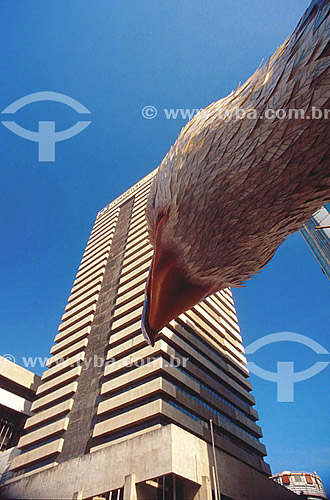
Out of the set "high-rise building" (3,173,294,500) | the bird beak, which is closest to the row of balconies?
"high-rise building" (3,173,294,500)

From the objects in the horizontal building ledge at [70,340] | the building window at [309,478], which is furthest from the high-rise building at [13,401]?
the building window at [309,478]

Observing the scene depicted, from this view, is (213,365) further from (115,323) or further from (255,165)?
(255,165)

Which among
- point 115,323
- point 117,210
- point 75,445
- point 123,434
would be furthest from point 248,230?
point 117,210

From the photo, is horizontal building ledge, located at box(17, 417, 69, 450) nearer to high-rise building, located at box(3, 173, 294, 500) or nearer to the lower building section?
high-rise building, located at box(3, 173, 294, 500)

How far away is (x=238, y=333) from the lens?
35562 millimetres

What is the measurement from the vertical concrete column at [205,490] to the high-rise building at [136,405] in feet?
0.19

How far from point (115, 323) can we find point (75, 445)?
9.73m

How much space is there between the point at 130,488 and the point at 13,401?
759 inches

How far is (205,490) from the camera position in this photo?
14.0m

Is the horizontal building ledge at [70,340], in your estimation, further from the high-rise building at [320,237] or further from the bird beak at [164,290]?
the bird beak at [164,290]

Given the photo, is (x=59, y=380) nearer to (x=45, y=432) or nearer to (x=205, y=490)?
(x=45, y=432)

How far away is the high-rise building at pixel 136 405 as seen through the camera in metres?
14.9

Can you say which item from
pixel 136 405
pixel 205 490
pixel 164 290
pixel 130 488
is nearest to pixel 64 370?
pixel 136 405

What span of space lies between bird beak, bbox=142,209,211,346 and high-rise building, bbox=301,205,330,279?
858 inches
